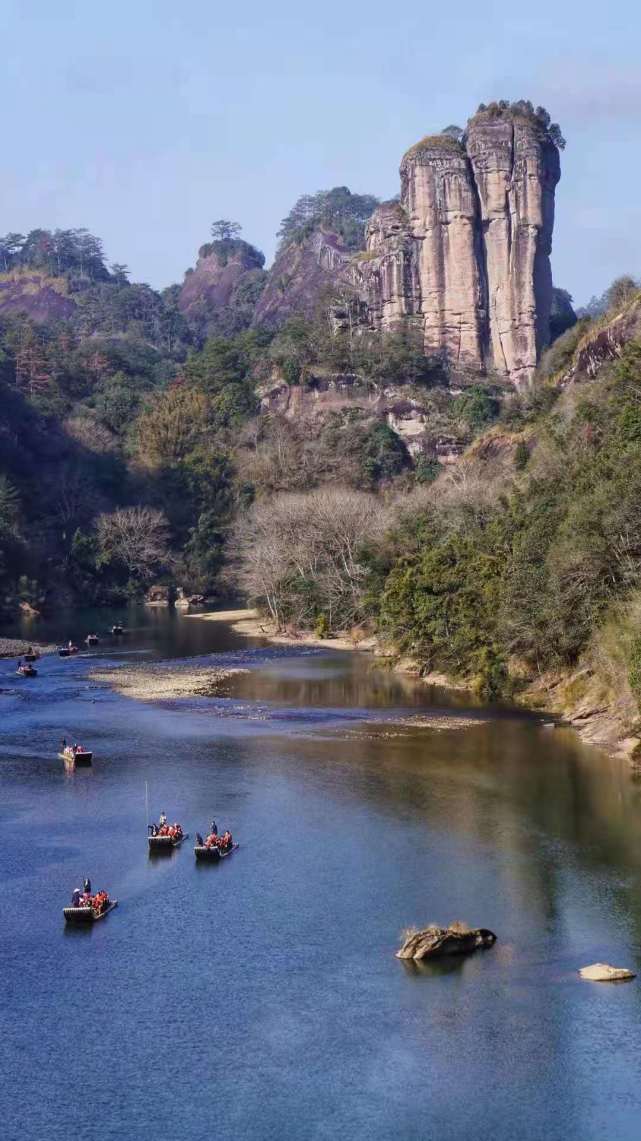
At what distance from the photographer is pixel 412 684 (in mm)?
69125

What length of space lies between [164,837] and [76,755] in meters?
11.5

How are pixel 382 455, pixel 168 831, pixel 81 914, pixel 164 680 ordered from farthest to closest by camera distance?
1. pixel 382 455
2. pixel 164 680
3. pixel 168 831
4. pixel 81 914

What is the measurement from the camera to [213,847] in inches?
1527

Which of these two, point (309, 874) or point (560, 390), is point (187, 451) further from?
point (309, 874)

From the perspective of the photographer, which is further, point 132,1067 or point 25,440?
point 25,440

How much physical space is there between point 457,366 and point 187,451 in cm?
→ 2981

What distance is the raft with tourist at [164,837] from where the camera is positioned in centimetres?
3972

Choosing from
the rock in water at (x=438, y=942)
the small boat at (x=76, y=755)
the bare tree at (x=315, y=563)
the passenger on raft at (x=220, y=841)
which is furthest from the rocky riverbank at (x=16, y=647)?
the rock in water at (x=438, y=942)

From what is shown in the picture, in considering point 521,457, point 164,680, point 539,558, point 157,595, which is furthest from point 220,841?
point 157,595

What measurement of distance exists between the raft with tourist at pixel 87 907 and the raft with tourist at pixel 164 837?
16.9 feet

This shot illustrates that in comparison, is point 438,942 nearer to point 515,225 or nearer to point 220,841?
point 220,841

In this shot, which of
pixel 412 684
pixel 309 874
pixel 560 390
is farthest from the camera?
pixel 560 390

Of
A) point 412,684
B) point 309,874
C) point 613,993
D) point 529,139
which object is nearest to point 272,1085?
point 613,993

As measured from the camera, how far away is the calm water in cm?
2484
